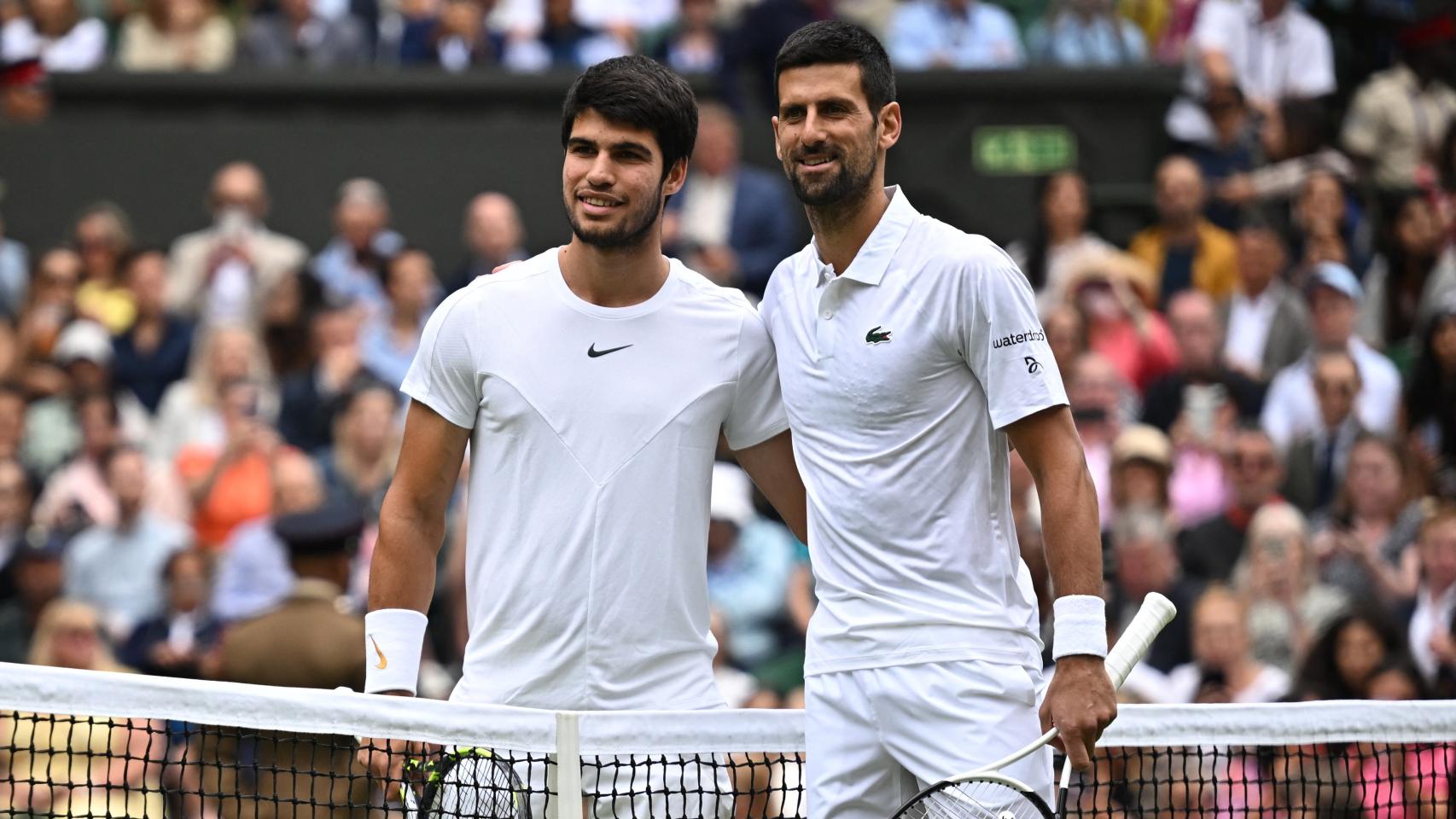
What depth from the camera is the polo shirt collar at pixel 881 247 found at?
435 cm

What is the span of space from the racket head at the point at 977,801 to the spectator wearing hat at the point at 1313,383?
6405mm

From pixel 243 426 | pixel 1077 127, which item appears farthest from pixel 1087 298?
pixel 243 426

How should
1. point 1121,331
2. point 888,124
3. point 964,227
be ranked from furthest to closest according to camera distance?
point 964,227 < point 1121,331 < point 888,124

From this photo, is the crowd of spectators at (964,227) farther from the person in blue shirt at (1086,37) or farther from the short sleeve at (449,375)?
the short sleeve at (449,375)

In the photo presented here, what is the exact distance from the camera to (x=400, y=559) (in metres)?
4.55

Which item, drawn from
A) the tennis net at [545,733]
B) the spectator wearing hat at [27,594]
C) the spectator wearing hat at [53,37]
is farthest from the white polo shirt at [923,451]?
the spectator wearing hat at [53,37]

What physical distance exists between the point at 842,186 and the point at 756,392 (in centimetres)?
56

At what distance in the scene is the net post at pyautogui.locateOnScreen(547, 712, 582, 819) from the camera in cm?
434

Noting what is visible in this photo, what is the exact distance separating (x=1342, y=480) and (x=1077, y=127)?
361 centimetres

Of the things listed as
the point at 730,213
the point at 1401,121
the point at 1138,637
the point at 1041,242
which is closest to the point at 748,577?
the point at 730,213

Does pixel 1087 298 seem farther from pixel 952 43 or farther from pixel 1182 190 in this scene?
pixel 952 43

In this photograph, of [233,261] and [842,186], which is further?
[233,261]

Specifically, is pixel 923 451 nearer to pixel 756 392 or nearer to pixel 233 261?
pixel 756 392

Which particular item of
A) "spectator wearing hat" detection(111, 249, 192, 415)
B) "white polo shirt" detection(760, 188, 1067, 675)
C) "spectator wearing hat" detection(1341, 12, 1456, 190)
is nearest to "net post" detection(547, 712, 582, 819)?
"white polo shirt" detection(760, 188, 1067, 675)
